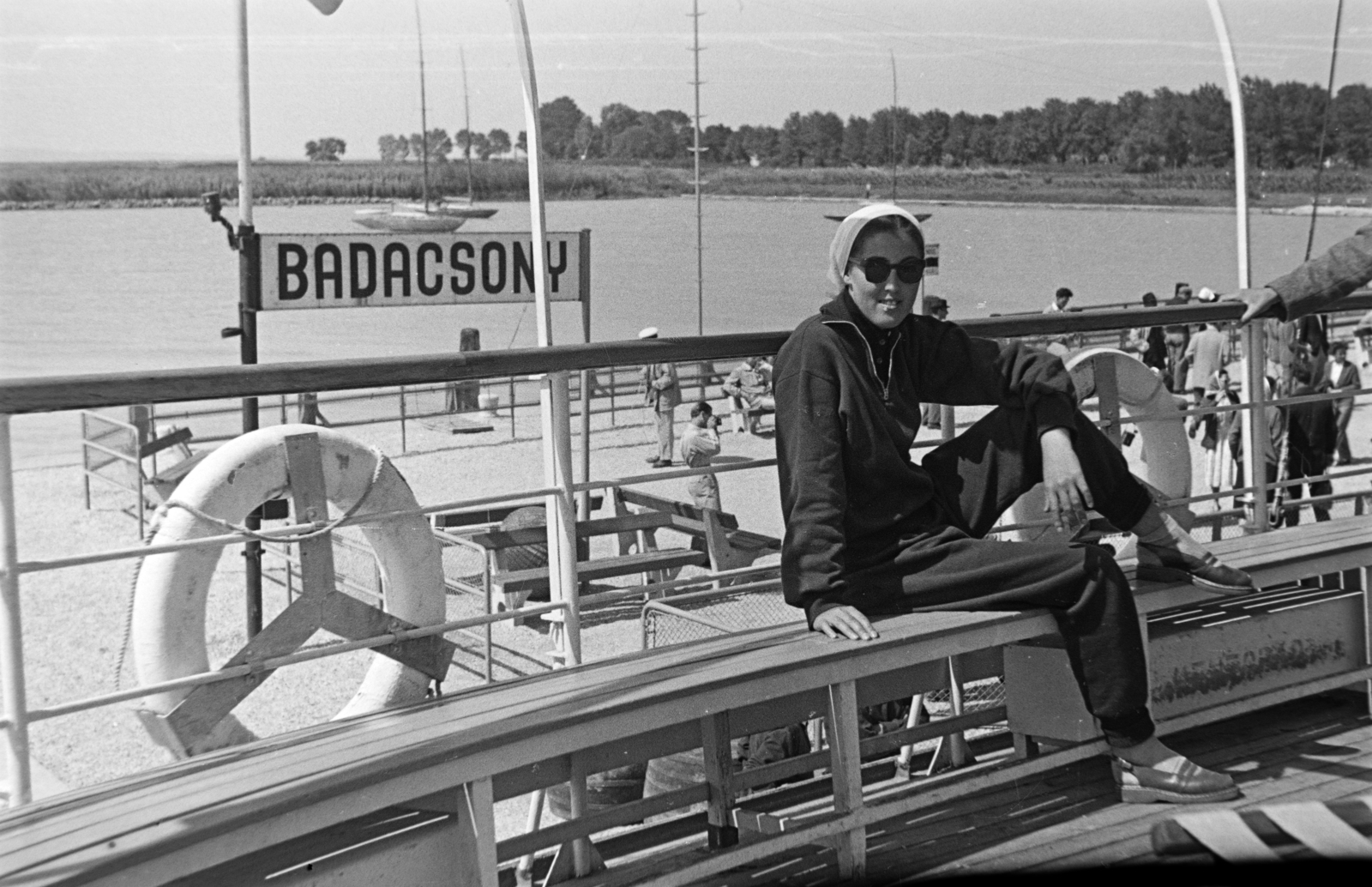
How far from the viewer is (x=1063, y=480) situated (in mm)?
3139

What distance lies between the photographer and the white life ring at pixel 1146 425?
4.13 metres

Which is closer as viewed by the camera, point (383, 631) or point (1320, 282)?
point (383, 631)

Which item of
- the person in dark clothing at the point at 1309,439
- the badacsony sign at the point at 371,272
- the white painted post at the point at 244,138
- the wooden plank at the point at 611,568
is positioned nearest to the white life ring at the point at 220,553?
the badacsony sign at the point at 371,272

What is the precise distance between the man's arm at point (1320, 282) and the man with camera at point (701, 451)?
549cm

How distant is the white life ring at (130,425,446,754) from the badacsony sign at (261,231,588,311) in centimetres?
274

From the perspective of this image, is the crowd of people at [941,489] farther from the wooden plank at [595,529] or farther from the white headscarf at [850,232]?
the wooden plank at [595,529]

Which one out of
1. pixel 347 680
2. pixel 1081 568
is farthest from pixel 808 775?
pixel 347 680

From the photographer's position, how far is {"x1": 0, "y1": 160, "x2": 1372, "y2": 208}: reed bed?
1547cm

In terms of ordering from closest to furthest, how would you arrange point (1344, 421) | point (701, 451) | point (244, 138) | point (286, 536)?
point (286, 536), point (244, 138), point (701, 451), point (1344, 421)

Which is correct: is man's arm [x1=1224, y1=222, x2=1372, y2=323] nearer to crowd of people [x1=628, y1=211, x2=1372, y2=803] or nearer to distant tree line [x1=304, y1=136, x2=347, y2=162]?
crowd of people [x1=628, y1=211, x2=1372, y2=803]

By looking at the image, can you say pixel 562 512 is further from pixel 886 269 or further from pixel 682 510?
pixel 682 510

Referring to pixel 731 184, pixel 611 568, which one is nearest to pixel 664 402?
pixel 731 184

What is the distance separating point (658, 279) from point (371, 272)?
2066cm

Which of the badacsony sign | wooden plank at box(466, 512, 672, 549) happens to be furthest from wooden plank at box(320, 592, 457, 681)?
wooden plank at box(466, 512, 672, 549)
